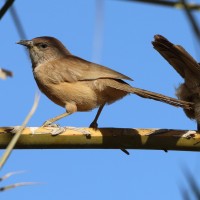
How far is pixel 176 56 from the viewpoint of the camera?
316cm

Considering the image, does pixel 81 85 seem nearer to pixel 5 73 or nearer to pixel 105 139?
pixel 105 139

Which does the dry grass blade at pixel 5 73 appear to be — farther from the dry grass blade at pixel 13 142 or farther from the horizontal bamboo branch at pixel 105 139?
the horizontal bamboo branch at pixel 105 139

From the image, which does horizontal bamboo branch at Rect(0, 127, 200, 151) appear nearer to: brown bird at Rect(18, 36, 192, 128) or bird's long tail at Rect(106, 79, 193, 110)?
bird's long tail at Rect(106, 79, 193, 110)

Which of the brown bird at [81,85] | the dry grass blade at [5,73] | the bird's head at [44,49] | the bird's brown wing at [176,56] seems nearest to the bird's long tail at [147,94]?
the brown bird at [81,85]

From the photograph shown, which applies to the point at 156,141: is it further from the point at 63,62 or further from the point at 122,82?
the point at 63,62

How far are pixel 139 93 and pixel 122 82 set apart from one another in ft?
1.36

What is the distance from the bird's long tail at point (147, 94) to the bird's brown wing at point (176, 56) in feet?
1.04

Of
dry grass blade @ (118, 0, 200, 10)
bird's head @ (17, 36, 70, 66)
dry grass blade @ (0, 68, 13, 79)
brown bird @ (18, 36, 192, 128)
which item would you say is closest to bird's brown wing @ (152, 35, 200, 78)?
brown bird @ (18, 36, 192, 128)

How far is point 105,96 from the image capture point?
10.9 feet

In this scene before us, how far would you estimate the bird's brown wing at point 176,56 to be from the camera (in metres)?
2.85

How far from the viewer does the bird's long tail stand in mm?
2355

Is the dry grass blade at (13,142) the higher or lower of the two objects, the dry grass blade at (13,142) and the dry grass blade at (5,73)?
the lower

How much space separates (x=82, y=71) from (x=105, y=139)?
1.66 meters
